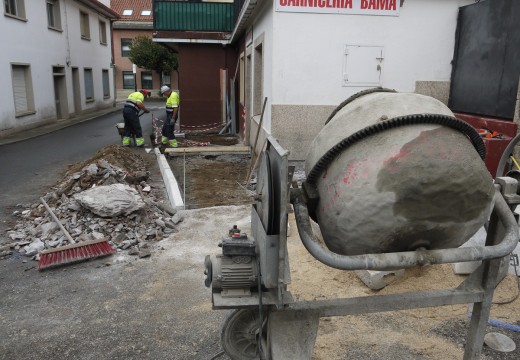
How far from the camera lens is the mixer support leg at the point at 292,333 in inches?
91.6

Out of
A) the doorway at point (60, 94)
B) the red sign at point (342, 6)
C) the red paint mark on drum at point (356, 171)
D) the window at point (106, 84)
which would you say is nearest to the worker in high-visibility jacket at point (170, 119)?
the red sign at point (342, 6)

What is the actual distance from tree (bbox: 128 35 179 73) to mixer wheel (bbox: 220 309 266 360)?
3417cm

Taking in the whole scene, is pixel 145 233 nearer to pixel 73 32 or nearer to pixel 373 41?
pixel 373 41

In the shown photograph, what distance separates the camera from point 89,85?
78.8 feet

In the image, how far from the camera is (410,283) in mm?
4273

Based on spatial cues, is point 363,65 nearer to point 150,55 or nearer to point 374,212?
point 374,212

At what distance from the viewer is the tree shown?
34.9 meters

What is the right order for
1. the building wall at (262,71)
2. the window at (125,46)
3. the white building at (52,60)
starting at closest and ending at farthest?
the building wall at (262,71), the white building at (52,60), the window at (125,46)

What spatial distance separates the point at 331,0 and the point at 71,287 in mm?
6650

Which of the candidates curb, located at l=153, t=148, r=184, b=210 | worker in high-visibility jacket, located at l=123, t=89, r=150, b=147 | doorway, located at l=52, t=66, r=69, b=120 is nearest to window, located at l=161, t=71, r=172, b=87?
doorway, located at l=52, t=66, r=69, b=120

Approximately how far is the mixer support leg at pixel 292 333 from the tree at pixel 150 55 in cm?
3471

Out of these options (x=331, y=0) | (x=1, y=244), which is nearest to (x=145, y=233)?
(x=1, y=244)

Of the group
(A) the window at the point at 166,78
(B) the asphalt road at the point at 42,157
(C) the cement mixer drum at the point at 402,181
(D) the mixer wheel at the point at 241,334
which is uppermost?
(A) the window at the point at 166,78

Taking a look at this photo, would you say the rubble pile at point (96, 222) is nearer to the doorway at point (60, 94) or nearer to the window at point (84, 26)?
the doorway at point (60, 94)
